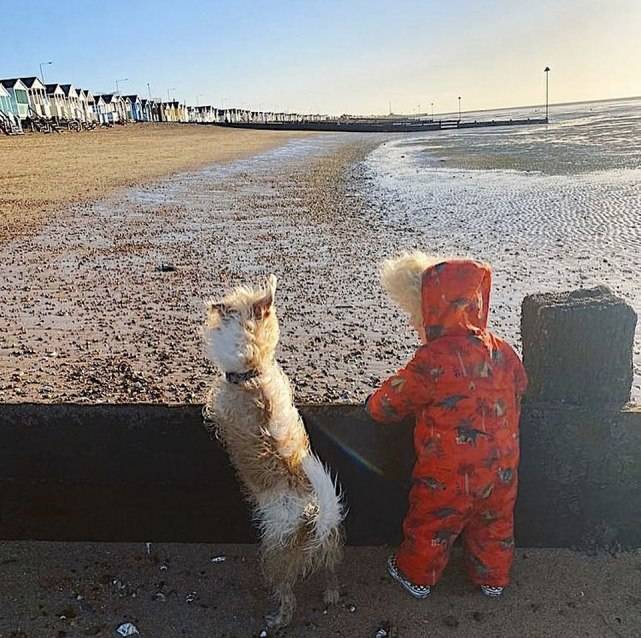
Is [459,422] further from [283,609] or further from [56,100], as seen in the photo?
[56,100]

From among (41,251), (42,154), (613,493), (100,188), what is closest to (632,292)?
(613,493)

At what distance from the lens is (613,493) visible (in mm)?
3568

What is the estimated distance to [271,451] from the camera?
310 centimetres

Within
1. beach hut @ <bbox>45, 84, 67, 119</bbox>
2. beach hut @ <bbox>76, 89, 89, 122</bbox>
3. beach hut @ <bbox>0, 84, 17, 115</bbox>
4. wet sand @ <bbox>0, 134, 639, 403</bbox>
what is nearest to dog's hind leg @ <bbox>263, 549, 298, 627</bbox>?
wet sand @ <bbox>0, 134, 639, 403</bbox>

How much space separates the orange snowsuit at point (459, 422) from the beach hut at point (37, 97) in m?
108

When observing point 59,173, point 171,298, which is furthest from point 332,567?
point 59,173

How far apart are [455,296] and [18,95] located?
357ft

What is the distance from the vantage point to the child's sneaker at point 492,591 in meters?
3.38

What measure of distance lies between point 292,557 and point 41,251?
33.7 feet

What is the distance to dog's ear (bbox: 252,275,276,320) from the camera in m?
3.14

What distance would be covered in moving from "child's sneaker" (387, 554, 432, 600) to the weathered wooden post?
69cm

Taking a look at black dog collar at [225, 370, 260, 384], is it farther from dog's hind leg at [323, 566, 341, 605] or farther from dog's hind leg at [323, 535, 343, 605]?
dog's hind leg at [323, 566, 341, 605]

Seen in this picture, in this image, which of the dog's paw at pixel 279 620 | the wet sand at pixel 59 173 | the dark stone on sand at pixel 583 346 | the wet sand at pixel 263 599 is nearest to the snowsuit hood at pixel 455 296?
the dark stone on sand at pixel 583 346

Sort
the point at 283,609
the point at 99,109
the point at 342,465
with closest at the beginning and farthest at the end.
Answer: the point at 283,609, the point at 342,465, the point at 99,109
